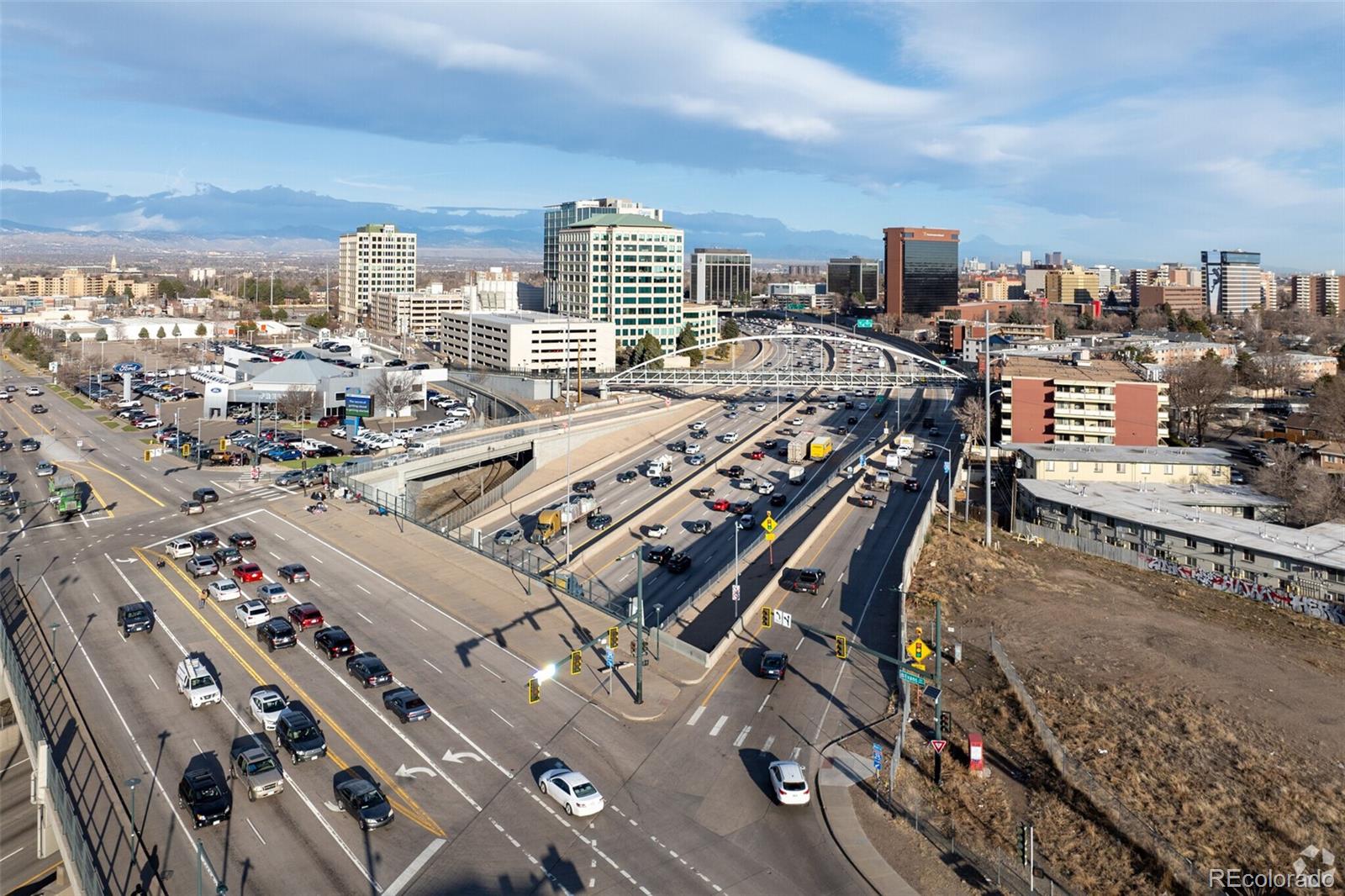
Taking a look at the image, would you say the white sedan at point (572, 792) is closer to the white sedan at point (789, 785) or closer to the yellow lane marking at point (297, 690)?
the yellow lane marking at point (297, 690)

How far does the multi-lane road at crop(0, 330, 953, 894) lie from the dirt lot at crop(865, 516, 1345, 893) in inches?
130

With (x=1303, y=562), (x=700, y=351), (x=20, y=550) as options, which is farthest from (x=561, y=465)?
(x=700, y=351)

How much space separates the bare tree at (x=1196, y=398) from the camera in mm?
86188

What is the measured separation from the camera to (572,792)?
70.3 ft

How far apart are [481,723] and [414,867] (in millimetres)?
6704

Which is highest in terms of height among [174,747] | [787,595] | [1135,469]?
[1135,469]

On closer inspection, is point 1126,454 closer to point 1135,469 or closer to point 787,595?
point 1135,469

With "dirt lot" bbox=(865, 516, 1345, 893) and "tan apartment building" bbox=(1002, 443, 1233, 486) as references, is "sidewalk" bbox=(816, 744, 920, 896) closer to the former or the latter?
"dirt lot" bbox=(865, 516, 1345, 893)

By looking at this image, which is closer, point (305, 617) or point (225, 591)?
point (305, 617)

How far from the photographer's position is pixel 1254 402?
10350 centimetres

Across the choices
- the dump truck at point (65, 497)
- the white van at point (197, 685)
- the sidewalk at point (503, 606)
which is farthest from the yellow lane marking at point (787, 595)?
the dump truck at point (65, 497)

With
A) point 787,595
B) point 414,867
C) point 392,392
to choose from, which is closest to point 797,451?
point 787,595

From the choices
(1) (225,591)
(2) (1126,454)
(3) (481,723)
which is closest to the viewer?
(3) (481,723)

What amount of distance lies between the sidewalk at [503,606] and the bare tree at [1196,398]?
2717 inches
